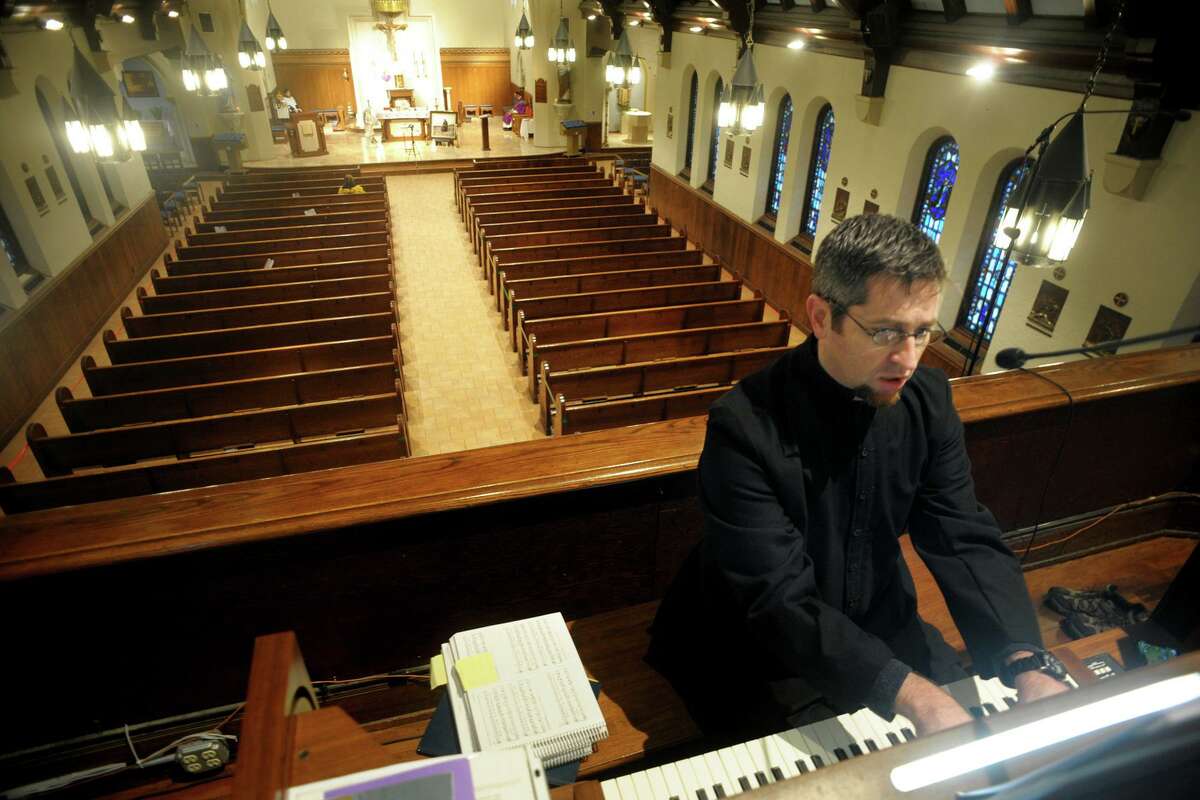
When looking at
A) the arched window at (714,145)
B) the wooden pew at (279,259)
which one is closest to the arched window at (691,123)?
the arched window at (714,145)

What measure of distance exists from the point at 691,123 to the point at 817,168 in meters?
4.59

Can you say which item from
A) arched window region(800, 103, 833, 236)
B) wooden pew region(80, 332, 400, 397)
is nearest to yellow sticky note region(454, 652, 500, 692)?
wooden pew region(80, 332, 400, 397)

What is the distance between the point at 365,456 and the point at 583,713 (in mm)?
3418

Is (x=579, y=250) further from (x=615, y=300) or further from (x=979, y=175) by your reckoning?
(x=979, y=175)

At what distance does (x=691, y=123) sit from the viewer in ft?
41.7

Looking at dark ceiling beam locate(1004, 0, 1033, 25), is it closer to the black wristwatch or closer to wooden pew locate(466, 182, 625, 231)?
the black wristwatch

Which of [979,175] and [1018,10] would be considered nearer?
[1018,10]

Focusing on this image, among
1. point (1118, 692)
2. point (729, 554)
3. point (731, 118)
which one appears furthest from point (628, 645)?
point (731, 118)

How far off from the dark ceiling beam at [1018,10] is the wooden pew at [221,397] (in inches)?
235

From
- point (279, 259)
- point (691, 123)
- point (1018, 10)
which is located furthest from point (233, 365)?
point (691, 123)

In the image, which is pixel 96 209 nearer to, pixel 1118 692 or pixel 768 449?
pixel 768 449

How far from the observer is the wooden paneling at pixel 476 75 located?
20594 millimetres

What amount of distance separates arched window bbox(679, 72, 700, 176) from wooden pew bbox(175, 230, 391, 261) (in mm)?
6484

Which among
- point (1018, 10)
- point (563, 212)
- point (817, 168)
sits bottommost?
point (563, 212)
